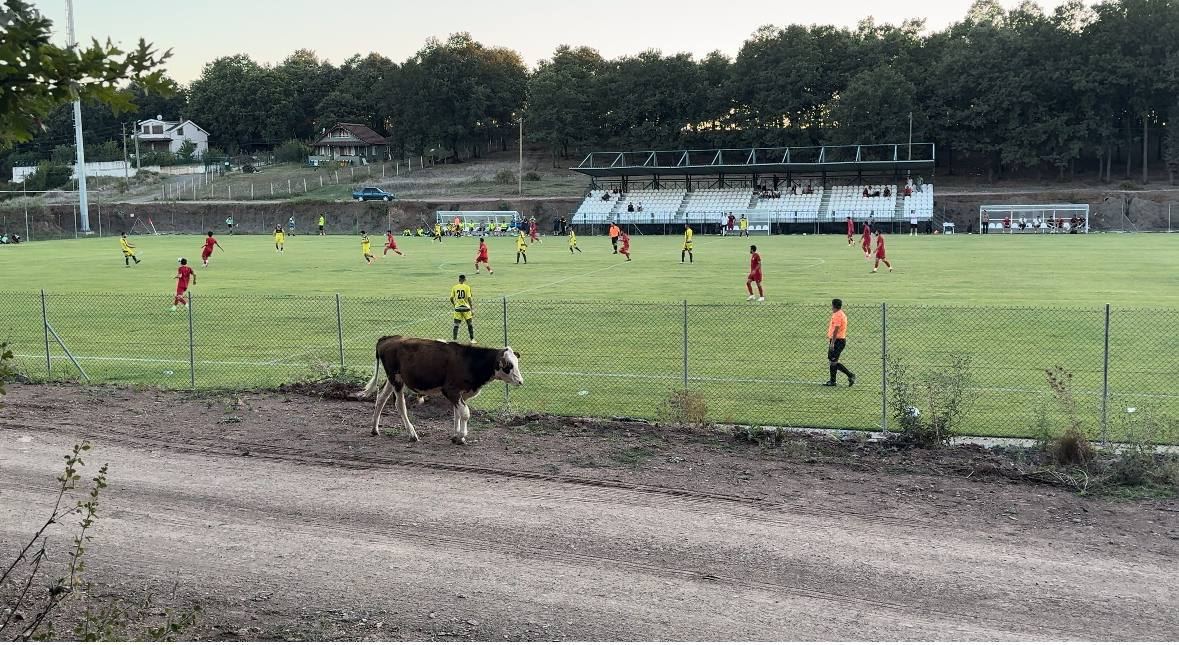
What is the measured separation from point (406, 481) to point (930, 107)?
307 feet

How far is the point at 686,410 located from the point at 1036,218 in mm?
67291

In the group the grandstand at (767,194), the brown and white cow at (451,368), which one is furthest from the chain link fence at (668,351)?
the grandstand at (767,194)

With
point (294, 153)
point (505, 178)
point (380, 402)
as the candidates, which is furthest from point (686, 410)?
point (294, 153)

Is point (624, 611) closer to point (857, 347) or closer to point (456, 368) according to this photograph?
point (456, 368)

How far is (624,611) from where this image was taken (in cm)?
782

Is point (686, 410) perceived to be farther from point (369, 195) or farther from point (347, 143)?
point (347, 143)

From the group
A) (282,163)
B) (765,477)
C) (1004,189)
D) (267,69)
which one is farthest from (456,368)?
(267,69)

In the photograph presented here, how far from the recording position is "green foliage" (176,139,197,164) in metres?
126

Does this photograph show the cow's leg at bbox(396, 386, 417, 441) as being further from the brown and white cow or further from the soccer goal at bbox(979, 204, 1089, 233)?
the soccer goal at bbox(979, 204, 1089, 233)

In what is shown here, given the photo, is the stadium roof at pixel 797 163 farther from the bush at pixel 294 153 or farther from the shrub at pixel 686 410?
the shrub at pixel 686 410

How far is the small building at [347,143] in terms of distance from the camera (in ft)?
421

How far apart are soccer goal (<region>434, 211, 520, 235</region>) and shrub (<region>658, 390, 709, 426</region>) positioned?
2622 inches

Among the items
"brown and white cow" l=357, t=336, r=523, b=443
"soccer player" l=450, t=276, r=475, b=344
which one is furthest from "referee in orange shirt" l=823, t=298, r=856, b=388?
"soccer player" l=450, t=276, r=475, b=344

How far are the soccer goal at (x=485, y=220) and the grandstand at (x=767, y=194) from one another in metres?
5.82
